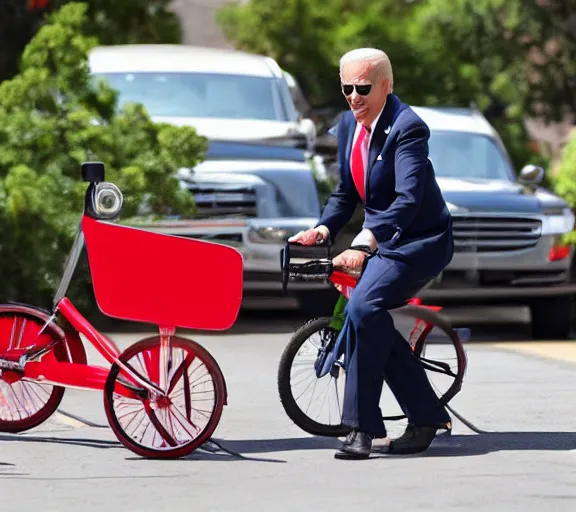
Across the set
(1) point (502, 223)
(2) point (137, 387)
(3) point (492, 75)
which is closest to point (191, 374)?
(2) point (137, 387)

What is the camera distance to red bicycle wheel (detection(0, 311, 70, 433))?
8.98m

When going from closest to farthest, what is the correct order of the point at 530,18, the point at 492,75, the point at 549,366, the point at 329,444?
the point at 329,444, the point at 549,366, the point at 530,18, the point at 492,75

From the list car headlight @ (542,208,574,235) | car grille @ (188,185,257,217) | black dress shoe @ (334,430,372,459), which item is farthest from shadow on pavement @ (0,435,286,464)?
car headlight @ (542,208,574,235)

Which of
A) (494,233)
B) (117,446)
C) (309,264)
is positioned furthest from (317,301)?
(309,264)

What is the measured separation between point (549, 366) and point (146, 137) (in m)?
4.51

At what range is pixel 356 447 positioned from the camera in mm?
8570

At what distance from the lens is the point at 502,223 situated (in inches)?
610

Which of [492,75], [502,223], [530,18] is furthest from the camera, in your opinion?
[492,75]

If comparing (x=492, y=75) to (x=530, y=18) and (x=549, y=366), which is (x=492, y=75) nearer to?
(x=530, y=18)

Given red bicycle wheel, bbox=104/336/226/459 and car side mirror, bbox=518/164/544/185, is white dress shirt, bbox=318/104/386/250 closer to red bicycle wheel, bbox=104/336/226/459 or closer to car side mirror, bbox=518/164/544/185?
red bicycle wheel, bbox=104/336/226/459

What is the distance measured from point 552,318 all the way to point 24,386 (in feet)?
24.6

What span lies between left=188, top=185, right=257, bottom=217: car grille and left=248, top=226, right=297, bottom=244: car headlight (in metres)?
0.20

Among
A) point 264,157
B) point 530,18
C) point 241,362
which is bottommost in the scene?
point 241,362

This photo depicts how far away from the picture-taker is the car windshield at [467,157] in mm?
16594
